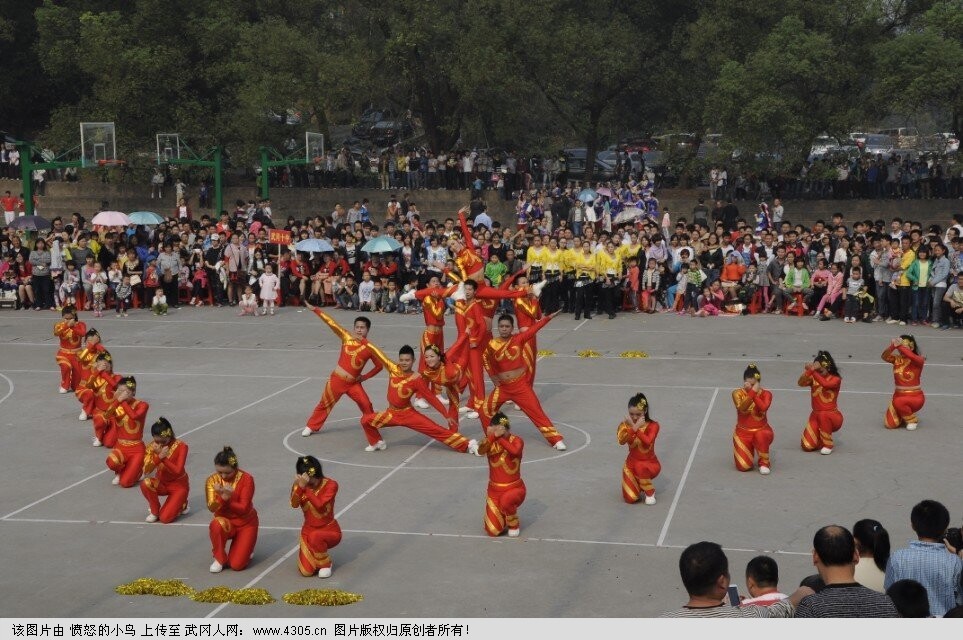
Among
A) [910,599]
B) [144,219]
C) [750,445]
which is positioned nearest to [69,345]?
[750,445]

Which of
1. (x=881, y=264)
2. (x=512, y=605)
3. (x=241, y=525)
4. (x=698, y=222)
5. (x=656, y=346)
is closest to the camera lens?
(x=512, y=605)

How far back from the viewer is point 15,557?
11.1 meters

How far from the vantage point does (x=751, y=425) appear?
43.8 feet

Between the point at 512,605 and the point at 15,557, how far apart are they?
4358 millimetres

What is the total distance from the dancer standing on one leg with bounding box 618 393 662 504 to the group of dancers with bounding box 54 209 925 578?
1cm

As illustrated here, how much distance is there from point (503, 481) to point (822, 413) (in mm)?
4397

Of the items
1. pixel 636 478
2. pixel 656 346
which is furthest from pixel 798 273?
pixel 636 478

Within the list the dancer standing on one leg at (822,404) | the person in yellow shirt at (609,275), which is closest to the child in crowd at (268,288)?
the person in yellow shirt at (609,275)

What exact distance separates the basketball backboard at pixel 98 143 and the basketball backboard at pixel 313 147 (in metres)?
4.74

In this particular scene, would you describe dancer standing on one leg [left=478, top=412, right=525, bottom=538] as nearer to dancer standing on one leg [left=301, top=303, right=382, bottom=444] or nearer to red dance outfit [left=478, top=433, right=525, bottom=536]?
red dance outfit [left=478, top=433, right=525, bottom=536]

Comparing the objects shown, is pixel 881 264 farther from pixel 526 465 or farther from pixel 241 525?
pixel 241 525

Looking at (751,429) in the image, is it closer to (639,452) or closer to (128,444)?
(639,452)

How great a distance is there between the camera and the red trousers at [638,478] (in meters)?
12.3

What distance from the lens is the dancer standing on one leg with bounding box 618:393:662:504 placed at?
12.1 metres
